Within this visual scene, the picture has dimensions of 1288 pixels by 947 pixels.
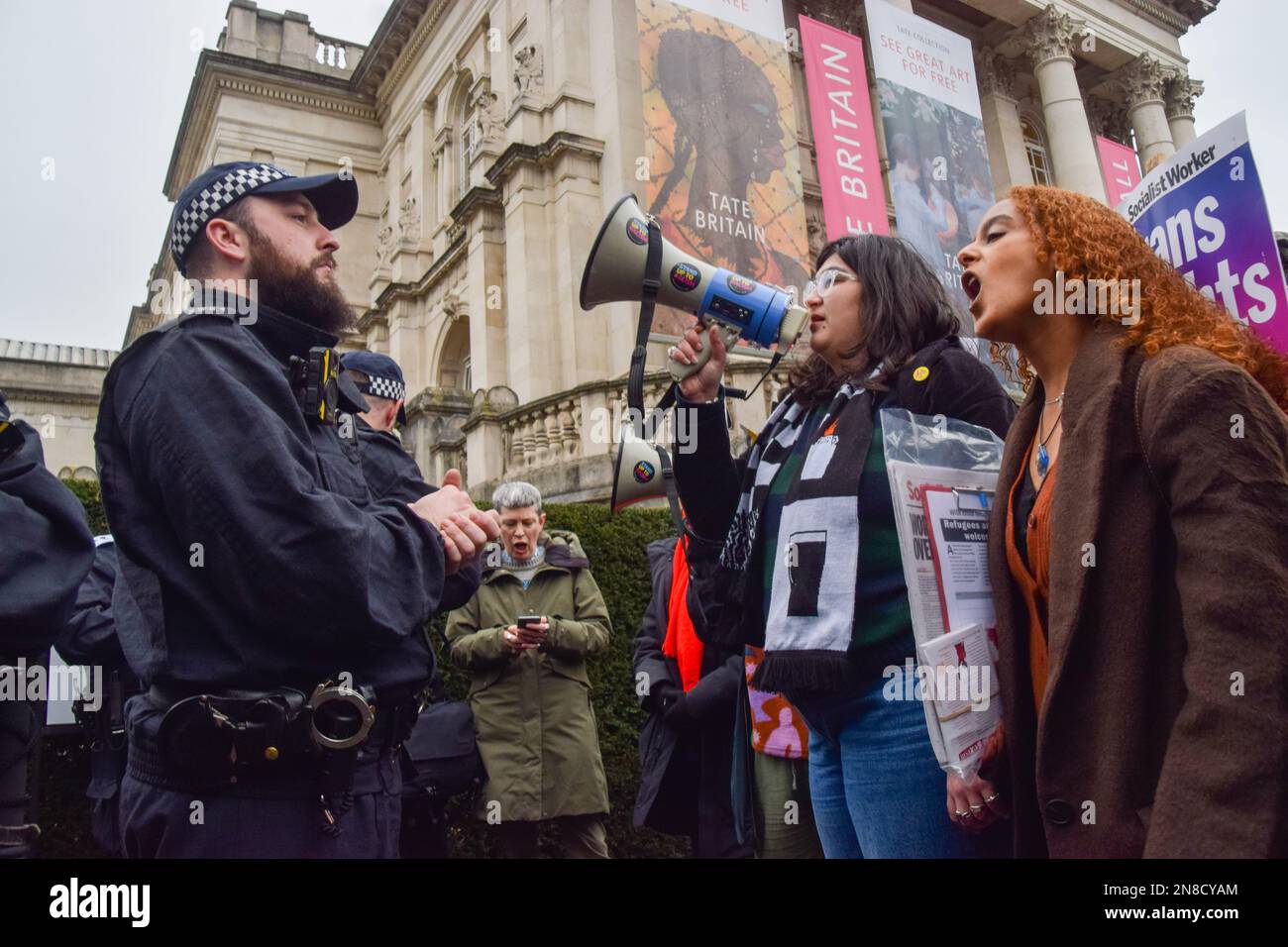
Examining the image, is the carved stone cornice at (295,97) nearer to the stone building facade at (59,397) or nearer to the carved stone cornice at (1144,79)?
the stone building facade at (59,397)

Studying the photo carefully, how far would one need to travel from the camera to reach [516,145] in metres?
16.7

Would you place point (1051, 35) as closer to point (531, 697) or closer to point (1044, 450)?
point (531, 697)

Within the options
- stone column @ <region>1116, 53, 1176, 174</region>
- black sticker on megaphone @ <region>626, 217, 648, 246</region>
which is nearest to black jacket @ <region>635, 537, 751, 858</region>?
black sticker on megaphone @ <region>626, 217, 648, 246</region>

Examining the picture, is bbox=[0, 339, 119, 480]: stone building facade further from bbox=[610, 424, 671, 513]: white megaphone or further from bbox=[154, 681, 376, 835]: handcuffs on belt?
bbox=[154, 681, 376, 835]: handcuffs on belt

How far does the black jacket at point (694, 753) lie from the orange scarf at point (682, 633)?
6cm

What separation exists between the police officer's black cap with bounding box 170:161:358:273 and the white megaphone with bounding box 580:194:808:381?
0.89 m

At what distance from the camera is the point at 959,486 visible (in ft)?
7.34

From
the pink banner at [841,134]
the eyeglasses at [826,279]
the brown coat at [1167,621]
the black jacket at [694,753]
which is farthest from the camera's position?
the pink banner at [841,134]

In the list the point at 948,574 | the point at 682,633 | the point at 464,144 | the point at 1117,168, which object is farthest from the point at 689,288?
the point at 1117,168

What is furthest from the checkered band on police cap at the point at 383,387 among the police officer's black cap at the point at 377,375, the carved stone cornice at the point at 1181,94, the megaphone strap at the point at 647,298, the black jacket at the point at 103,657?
the carved stone cornice at the point at 1181,94

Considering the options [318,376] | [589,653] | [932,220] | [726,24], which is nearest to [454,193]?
[726,24]

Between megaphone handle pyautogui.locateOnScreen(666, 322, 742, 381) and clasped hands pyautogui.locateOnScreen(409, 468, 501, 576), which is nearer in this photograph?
clasped hands pyautogui.locateOnScreen(409, 468, 501, 576)

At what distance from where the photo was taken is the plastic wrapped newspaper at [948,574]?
2004mm

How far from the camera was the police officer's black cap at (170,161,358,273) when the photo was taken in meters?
2.48
